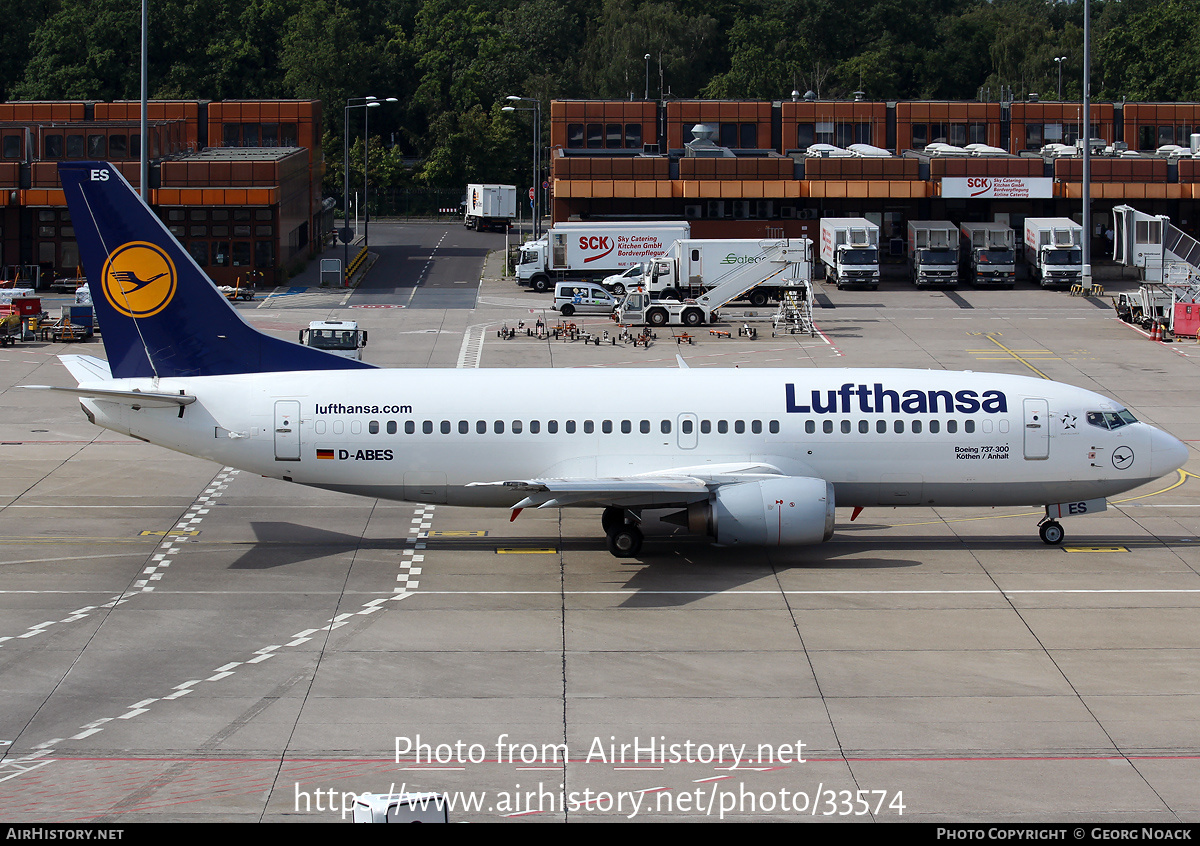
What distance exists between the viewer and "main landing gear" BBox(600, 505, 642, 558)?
1258 inches

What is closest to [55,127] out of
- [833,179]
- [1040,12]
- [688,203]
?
[688,203]

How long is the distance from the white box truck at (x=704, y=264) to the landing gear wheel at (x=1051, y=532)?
4018cm

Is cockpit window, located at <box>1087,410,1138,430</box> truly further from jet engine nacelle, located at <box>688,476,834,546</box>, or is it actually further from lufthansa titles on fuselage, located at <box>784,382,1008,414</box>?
jet engine nacelle, located at <box>688,476,834,546</box>

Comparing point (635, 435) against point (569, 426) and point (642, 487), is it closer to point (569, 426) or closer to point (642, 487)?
point (569, 426)

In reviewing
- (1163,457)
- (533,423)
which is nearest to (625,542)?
(533,423)

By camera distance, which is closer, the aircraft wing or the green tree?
the aircraft wing

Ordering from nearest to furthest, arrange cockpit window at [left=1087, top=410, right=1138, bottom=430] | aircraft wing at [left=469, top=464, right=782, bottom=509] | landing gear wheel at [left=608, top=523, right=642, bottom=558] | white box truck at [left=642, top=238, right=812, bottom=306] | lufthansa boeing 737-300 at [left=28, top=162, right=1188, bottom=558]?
aircraft wing at [left=469, top=464, right=782, bottom=509] → landing gear wheel at [left=608, top=523, right=642, bottom=558] → lufthansa boeing 737-300 at [left=28, top=162, right=1188, bottom=558] → cockpit window at [left=1087, top=410, right=1138, bottom=430] → white box truck at [left=642, top=238, right=812, bottom=306]

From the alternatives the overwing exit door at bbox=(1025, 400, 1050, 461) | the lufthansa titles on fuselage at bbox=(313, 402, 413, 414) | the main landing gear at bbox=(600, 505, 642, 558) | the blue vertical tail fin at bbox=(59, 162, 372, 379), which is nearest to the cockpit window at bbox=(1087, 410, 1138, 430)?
the overwing exit door at bbox=(1025, 400, 1050, 461)

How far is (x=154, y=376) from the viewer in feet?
107

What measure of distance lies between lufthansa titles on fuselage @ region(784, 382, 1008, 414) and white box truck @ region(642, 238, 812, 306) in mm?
39852

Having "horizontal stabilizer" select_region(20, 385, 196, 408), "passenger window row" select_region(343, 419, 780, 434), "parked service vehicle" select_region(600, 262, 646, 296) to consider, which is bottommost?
"passenger window row" select_region(343, 419, 780, 434)

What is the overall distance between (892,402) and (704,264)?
135 feet

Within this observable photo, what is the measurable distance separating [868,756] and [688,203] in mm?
77915

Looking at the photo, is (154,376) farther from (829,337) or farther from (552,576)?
(829,337)
